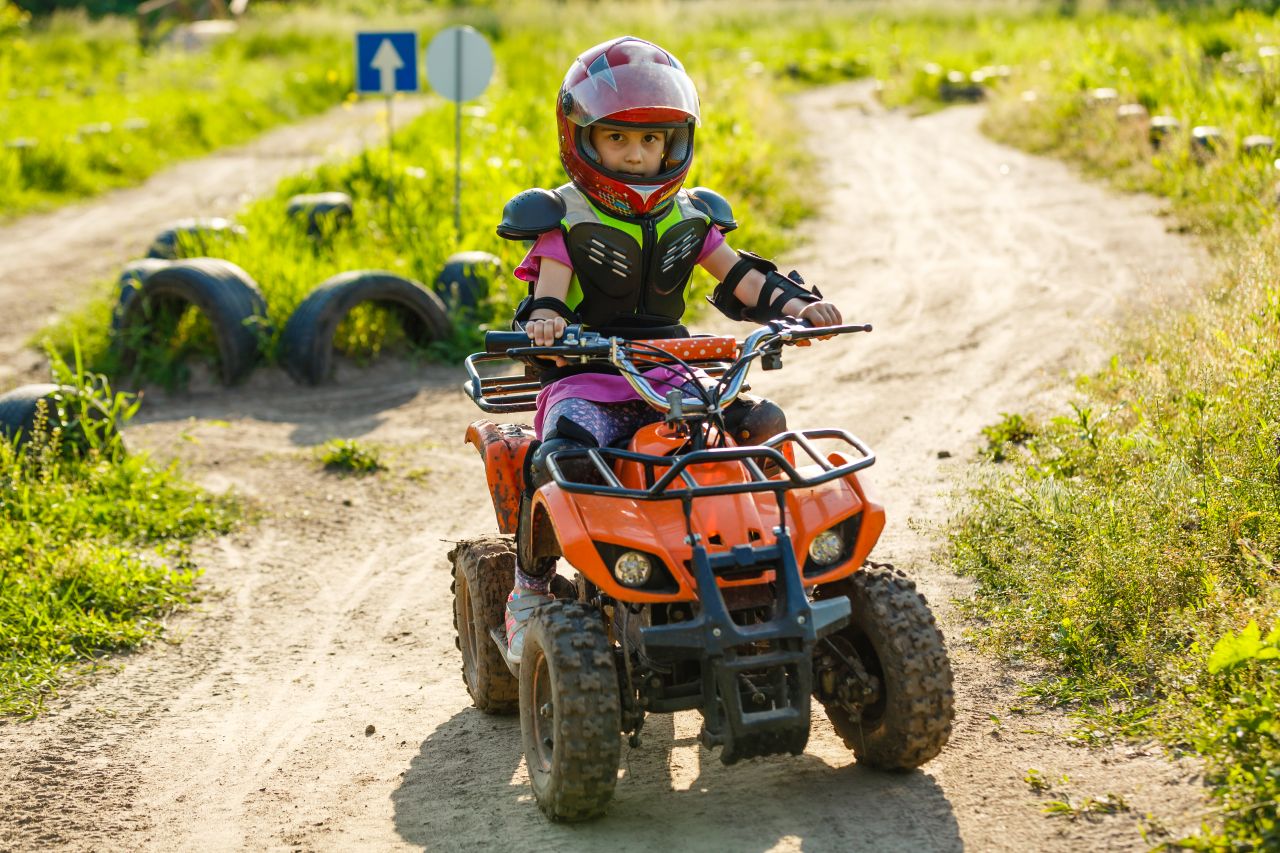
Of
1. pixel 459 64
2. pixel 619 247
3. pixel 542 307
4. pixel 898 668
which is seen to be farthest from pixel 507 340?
pixel 459 64

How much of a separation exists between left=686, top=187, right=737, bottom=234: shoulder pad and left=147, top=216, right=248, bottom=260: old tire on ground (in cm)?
778

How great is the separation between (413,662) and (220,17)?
33151 mm

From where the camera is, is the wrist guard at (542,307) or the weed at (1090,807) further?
the wrist guard at (542,307)

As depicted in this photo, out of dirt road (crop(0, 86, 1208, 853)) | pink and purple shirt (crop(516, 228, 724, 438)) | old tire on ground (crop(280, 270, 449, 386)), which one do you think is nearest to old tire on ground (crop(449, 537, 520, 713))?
dirt road (crop(0, 86, 1208, 853))

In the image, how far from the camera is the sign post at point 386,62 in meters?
12.9

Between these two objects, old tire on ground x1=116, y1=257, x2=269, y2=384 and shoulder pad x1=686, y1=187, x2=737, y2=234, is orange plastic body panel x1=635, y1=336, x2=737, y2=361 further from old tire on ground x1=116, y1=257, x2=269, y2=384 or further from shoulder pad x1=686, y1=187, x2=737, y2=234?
old tire on ground x1=116, y1=257, x2=269, y2=384

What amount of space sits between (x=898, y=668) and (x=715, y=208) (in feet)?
6.32

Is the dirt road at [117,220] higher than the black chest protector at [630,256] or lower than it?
lower

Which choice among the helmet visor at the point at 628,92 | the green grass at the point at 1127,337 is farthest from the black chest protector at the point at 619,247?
the green grass at the point at 1127,337

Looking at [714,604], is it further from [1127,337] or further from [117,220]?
[117,220]

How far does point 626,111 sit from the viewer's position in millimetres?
4719

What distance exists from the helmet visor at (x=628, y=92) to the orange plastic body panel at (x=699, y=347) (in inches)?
32.2

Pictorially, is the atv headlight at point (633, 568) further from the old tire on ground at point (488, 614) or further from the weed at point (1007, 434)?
the weed at point (1007, 434)

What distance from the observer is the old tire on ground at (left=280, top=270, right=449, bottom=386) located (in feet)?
33.9
